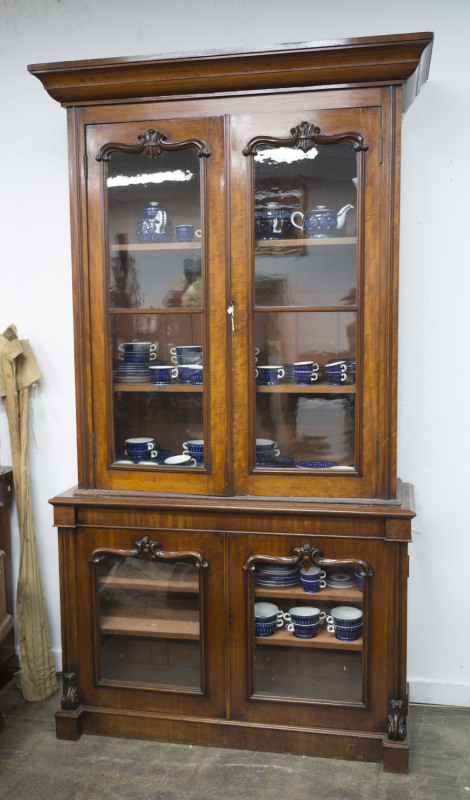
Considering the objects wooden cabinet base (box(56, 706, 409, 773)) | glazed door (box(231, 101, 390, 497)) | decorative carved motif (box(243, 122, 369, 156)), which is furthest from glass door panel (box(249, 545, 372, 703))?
decorative carved motif (box(243, 122, 369, 156))

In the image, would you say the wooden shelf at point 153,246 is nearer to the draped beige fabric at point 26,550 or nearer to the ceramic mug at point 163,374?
the ceramic mug at point 163,374

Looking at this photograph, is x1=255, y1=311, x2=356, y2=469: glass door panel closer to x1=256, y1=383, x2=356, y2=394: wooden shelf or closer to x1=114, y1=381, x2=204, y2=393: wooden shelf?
x1=256, y1=383, x2=356, y2=394: wooden shelf

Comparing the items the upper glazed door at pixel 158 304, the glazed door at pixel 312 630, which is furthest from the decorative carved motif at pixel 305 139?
the glazed door at pixel 312 630

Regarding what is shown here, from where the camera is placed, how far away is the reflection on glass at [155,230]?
2213mm

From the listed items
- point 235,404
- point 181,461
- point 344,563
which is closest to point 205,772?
point 344,563

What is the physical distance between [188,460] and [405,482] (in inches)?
31.9

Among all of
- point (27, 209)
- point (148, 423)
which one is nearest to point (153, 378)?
point (148, 423)

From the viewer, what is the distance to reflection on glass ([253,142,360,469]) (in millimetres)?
2139

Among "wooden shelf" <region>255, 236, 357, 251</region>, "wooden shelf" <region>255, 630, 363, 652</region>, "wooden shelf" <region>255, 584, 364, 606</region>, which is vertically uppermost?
"wooden shelf" <region>255, 236, 357, 251</region>

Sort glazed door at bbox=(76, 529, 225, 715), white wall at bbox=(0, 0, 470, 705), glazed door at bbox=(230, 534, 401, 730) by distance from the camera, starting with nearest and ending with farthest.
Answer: glazed door at bbox=(230, 534, 401, 730)
glazed door at bbox=(76, 529, 225, 715)
white wall at bbox=(0, 0, 470, 705)

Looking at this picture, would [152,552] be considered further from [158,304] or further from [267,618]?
[158,304]

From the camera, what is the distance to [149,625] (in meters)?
2.35

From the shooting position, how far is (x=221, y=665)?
90.0 inches

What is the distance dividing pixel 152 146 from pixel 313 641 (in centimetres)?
163
